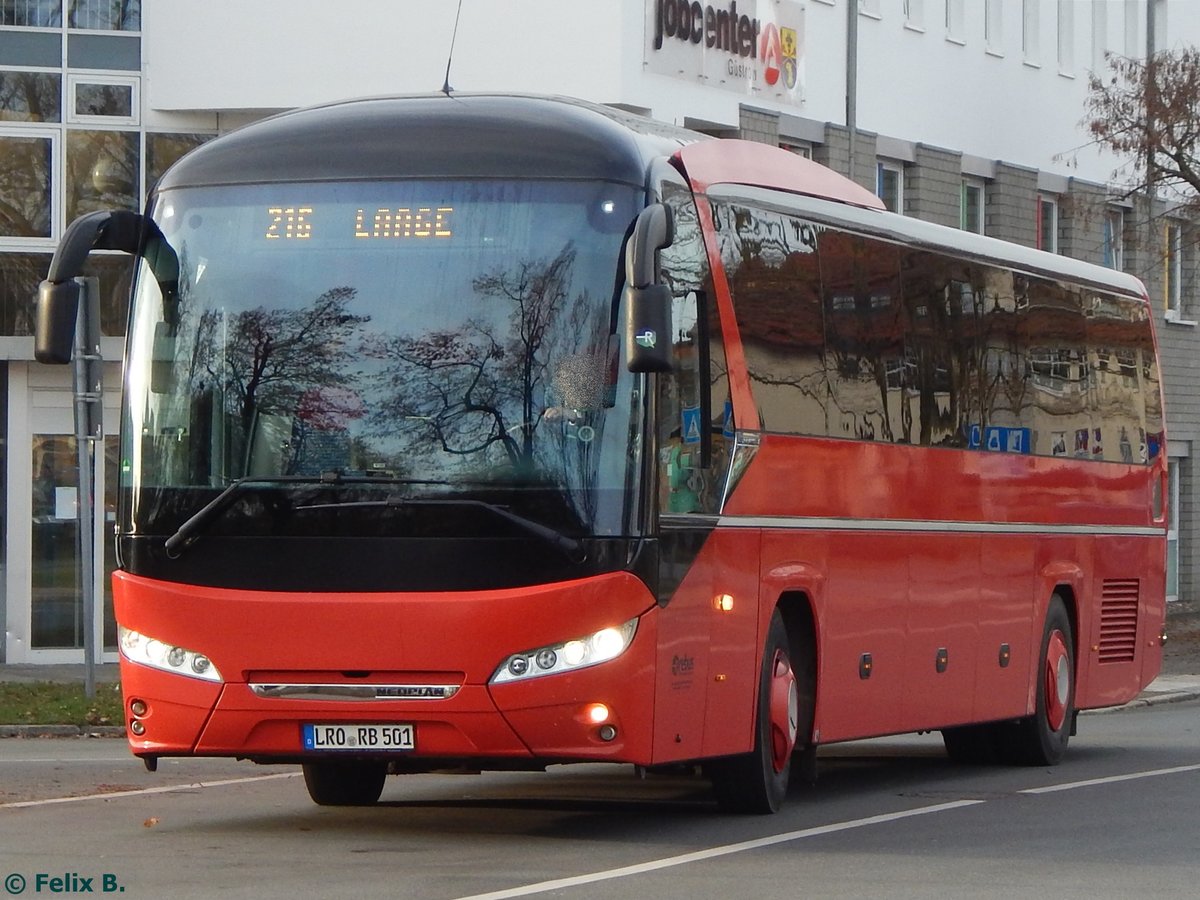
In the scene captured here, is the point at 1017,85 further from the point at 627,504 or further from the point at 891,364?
the point at 627,504

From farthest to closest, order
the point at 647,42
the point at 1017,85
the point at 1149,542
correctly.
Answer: the point at 1017,85 → the point at 647,42 → the point at 1149,542

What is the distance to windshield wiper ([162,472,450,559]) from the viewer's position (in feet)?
39.4

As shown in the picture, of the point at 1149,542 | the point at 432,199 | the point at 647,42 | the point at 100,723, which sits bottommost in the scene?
the point at 100,723

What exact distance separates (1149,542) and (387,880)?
11.5 metres

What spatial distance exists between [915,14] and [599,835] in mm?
26733

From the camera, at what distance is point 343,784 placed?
14570 mm

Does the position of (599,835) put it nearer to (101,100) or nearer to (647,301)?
(647,301)

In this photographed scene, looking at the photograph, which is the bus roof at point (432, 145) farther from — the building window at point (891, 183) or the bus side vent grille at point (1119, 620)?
the building window at point (891, 183)

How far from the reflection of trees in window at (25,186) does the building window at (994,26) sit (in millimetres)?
16191

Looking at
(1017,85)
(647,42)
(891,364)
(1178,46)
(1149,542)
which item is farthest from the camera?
(1178,46)

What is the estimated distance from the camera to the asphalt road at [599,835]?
430 inches

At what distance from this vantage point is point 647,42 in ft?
97.2

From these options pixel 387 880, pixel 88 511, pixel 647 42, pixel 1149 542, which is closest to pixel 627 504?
pixel 387 880

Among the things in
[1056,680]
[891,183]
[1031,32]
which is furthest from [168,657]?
[1031,32]
